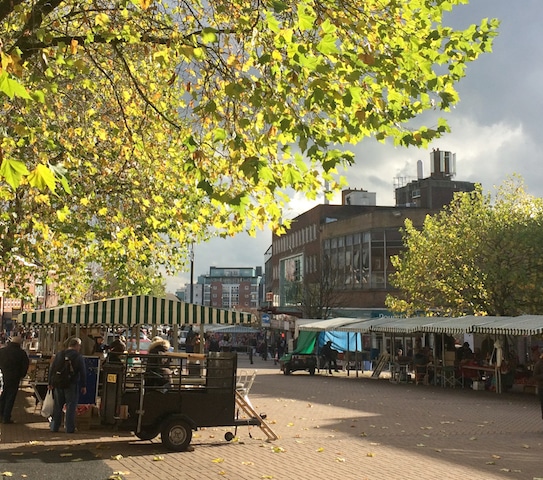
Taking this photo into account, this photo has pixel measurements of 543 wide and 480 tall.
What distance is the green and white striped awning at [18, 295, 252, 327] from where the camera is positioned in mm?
13750

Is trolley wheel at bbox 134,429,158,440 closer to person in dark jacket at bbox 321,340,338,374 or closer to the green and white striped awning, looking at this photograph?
the green and white striped awning

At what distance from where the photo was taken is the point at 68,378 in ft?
39.9

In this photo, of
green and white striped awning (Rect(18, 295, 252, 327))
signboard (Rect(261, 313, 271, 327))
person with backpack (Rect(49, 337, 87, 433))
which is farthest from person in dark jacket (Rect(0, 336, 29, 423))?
signboard (Rect(261, 313, 271, 327))

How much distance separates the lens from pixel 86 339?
1919 cm

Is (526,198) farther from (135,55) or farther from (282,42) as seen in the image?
(282,42)

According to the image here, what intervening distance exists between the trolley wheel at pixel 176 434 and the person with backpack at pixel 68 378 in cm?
210

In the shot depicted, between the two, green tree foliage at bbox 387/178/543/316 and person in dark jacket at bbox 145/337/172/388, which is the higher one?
green tree foliage at bbox 387/178/543/316

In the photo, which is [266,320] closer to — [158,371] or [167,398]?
[158,371]

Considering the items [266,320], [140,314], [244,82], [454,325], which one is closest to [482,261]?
[454,325]

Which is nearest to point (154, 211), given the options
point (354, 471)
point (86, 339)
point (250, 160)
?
point (86, 339)

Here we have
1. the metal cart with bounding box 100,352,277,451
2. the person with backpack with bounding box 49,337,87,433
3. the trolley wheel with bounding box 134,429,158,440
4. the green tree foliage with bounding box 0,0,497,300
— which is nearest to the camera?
the green tree foliage with bounding box 0,0,497,300

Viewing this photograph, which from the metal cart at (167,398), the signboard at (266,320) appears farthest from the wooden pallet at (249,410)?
the signboard at (266,320)

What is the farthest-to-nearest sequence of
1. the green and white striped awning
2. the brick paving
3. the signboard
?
1. the signboard
2. the green and white striped awning
3. the brick paving

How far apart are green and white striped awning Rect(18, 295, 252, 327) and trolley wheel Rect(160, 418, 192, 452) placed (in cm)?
294
